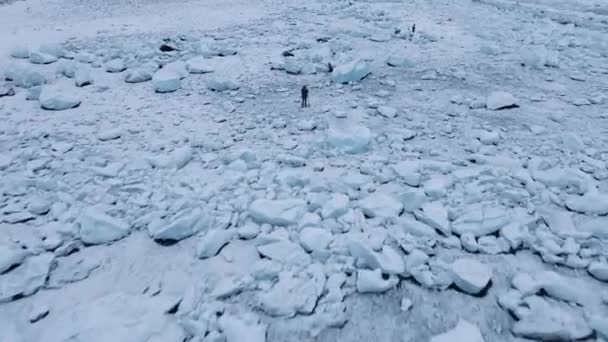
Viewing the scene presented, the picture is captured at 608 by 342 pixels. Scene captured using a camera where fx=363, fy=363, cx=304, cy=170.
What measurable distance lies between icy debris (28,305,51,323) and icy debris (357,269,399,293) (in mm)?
1410

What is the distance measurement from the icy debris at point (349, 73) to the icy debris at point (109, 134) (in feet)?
7.00

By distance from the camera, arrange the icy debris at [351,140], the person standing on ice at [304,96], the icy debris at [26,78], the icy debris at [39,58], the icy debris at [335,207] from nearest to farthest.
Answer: the icy debris at [335,207], the icy debris at [351,140], the person standing on ice at [304,96], the icy debris at [26,78], the icy debris at [39,58]

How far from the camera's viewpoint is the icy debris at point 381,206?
212cm

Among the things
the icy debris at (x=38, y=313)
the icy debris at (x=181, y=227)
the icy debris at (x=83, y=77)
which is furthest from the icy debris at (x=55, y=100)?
the icy debris at (x=38, y=313)

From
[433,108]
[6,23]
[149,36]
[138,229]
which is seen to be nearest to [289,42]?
[149,36]

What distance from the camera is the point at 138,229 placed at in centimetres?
205

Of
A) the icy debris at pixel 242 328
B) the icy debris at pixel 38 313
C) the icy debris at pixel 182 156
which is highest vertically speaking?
the icy debris at pixel 182 156

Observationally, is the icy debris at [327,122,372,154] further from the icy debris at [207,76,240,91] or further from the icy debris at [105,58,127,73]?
the icy debris at [105,58,127,73]

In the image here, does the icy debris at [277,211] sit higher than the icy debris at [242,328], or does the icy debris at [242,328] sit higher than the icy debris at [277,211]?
the icy debris at [277,211]

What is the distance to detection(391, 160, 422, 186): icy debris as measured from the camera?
238 cm

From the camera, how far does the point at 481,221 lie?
204cm

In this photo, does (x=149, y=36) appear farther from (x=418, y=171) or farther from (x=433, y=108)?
(x=418, y=171)

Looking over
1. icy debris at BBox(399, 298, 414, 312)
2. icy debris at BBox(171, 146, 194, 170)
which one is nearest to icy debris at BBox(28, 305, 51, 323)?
icy debris at BBox(171, 146, 194, 170)

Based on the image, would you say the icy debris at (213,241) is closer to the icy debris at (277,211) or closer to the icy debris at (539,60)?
the icy debris at (277,211)
